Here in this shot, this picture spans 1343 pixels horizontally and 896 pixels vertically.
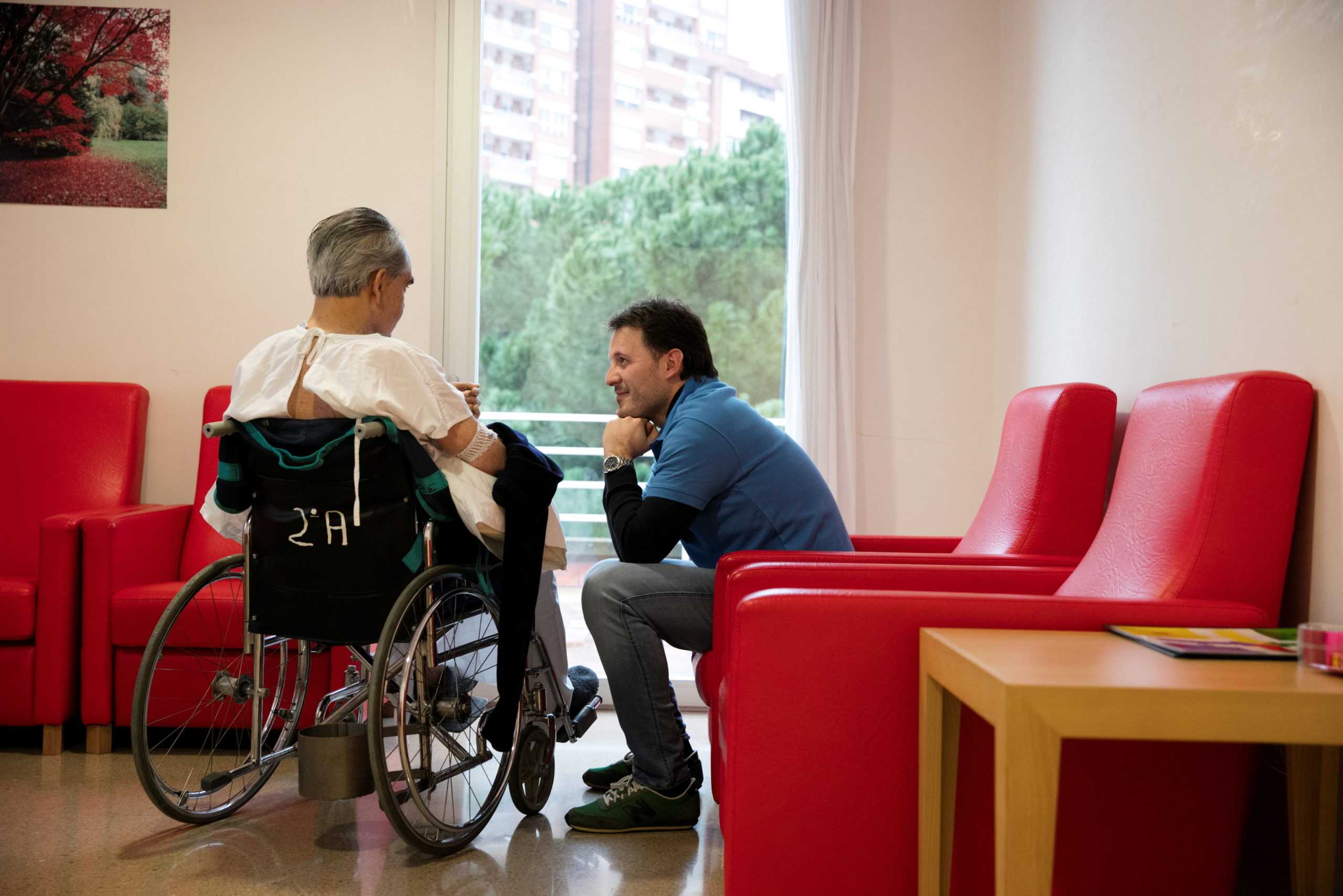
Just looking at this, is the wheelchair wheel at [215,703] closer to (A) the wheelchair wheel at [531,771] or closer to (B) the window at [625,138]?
(A) the wheelchair wheel at [531,771]

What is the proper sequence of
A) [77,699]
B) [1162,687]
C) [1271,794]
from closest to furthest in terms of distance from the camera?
1. [1162,687]
2. [1271,794]
3. [77,699]

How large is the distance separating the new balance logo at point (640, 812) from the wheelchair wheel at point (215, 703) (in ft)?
2.28

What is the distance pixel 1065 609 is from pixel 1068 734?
1.28 feet

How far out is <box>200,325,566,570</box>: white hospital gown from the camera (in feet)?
5.79

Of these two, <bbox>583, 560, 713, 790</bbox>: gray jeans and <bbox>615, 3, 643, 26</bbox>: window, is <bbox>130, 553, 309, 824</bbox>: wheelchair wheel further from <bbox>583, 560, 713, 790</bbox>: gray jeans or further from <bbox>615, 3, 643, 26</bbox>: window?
<bbox>615, 3, 643, 26</bbox>: window

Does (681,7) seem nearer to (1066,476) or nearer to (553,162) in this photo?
(553,162)

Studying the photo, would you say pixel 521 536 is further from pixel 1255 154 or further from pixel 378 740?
pixel 1255 154

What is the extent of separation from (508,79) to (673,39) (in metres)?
0.58

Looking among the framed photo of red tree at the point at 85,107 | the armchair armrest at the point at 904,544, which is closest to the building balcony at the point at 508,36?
the framed photo of red tree at the point at 85,107

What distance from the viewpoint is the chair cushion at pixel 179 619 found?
2.47m

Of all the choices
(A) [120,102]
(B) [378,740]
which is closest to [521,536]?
(B) [378,740]

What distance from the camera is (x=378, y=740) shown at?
5.49ft

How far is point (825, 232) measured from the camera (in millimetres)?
3158

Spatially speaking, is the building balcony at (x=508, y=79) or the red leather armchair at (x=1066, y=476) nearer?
the red leather armchair at (x=1066, y=476)
